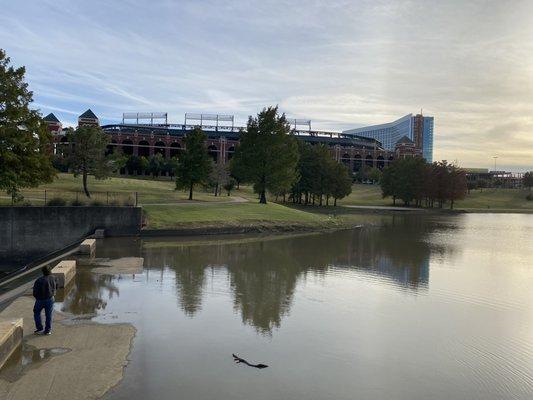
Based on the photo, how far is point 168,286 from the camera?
65.7 feet

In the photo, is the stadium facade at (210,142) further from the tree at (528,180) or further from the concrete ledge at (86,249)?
the concrete ledge at (86,249)

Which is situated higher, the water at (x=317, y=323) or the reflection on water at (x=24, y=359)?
the reflection on water at (x=24, y=359)

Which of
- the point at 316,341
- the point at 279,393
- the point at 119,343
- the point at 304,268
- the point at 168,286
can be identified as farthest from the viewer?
the point at 304,268

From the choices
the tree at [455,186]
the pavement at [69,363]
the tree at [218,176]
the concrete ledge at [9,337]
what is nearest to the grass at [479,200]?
the tree at [455,186]

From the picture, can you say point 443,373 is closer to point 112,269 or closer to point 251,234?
point 112,269

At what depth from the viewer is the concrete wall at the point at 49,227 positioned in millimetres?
A: 31312

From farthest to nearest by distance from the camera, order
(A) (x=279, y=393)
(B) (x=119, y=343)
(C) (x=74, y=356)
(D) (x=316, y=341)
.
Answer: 1. (D) (x=316, y=341)
2. (B) (x=119, y=343)
3. (C) (x=74, y=356)
4. (A) (x=279, y=393)

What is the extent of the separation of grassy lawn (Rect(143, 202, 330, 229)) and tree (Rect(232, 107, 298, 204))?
192 inches

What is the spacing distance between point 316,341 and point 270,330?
1526 mm

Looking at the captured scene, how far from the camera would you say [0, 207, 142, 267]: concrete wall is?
3131 cm

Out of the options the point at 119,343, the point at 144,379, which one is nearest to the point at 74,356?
the point at 119,343

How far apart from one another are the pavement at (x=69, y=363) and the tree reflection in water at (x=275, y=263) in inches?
136

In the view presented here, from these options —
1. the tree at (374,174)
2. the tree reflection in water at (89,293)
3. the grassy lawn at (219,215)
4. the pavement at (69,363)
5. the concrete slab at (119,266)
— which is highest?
the tree at (374,174)

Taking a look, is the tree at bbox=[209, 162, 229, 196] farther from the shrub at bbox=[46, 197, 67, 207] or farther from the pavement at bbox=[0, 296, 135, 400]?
the pavement at bbox=[0, 296, 135, 400]
